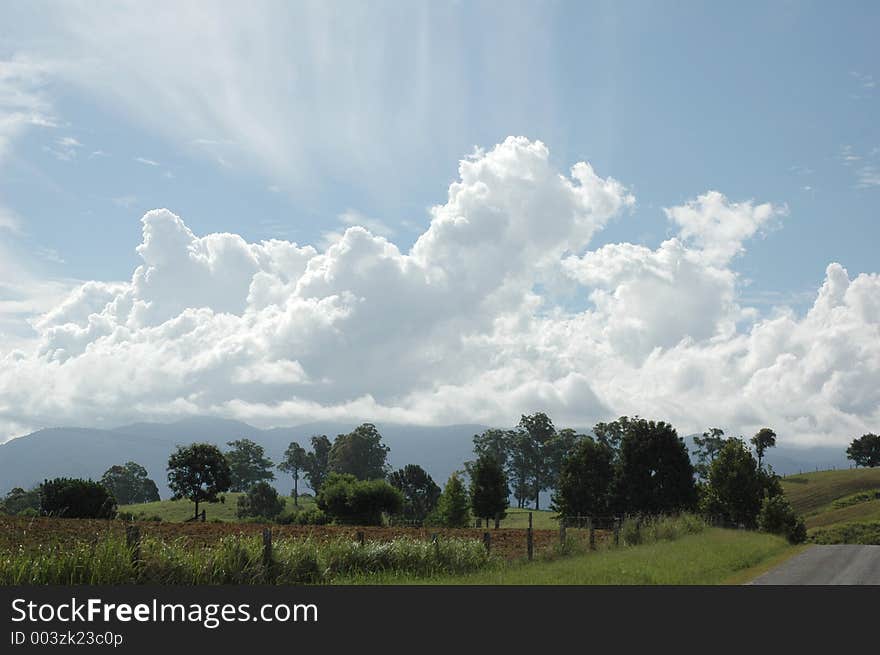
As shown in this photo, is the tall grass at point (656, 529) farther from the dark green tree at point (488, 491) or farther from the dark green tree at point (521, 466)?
the dark green tree at point (521, 466)

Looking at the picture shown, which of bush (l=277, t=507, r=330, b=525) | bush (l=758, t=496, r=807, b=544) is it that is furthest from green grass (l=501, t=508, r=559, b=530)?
bush (l=758, t=496, r=807, b=544)

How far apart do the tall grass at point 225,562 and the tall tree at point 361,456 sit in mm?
132746

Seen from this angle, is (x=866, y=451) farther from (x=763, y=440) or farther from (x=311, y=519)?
(x=311, y=519)

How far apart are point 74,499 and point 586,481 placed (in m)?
49.4

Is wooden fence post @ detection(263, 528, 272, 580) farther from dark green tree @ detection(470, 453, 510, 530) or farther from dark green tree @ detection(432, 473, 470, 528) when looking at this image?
dark green tree @ detection(470, 453, 510, 530)

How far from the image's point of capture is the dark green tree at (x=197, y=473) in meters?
100

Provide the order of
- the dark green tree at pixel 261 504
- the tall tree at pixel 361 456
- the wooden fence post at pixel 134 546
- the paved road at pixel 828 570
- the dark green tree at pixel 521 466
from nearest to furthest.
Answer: the wooden fence post at pixel 134 546
the paved road at pixel 828 570
the dark green tree at pixel 261 504
the tall tree at pixel 361 456
the dark green tree at pixel 521 466

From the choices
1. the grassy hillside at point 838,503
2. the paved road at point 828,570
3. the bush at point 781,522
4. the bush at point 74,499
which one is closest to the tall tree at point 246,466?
the bush at point 74,499

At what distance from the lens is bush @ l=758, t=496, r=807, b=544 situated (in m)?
57.3

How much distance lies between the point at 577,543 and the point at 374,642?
805 inches

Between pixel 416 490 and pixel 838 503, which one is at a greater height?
pixel 416 490

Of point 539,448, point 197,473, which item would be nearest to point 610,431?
point 539,448

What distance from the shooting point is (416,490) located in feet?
395

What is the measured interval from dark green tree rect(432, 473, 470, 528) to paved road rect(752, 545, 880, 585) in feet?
→ 161
